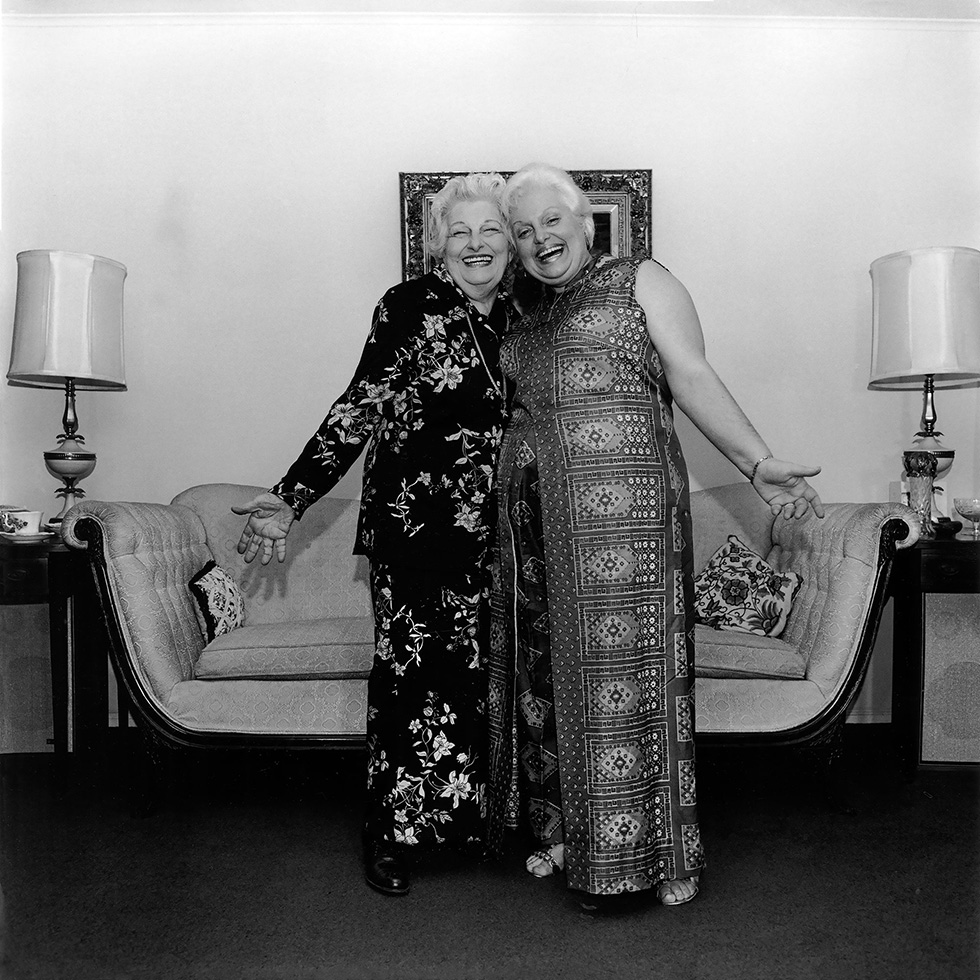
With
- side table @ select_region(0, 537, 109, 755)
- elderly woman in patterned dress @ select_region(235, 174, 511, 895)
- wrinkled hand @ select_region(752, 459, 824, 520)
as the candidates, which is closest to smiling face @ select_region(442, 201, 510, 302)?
elderly woman in patterned dress @ select_region(235, 174, 511, 895)

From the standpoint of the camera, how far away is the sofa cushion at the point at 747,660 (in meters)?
2.49

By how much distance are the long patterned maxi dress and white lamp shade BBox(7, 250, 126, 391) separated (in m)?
1.76

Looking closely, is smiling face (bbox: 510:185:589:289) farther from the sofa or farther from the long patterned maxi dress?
the sofa

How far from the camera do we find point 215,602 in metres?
2.78

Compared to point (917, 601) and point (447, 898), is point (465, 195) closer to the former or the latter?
point (447, 898)

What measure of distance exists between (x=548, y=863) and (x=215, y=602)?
4.35 ft

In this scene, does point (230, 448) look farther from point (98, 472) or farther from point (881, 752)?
point (881, 752)

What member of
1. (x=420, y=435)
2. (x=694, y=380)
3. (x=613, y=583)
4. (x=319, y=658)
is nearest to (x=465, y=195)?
(x=420, y=435)

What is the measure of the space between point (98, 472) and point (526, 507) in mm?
2227

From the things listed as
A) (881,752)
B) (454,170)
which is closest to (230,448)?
(454,170)

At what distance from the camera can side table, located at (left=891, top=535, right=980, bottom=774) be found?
107 inches

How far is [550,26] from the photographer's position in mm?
3400

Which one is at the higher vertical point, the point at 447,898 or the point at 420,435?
the point at 420,435

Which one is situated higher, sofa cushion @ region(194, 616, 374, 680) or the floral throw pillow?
the floral throw pillow
